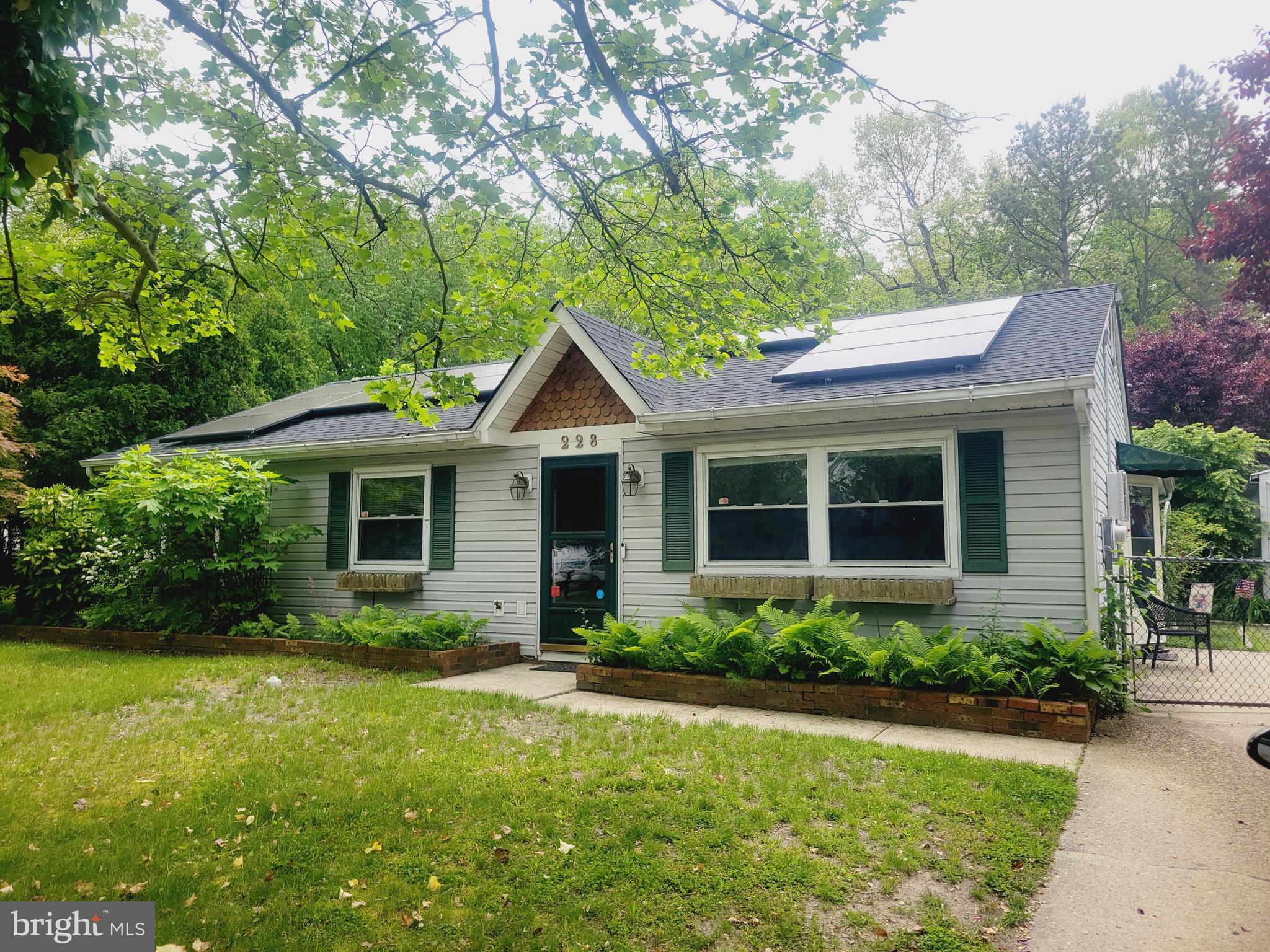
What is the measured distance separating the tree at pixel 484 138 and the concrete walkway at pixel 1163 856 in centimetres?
363

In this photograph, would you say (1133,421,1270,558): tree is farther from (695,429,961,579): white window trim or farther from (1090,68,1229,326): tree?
(1090,68,1229,326): tree

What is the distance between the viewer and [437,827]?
396 centimetres

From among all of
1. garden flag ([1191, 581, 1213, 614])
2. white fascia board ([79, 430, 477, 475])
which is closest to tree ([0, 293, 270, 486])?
white fascia board ([79, 430, 477, 475])

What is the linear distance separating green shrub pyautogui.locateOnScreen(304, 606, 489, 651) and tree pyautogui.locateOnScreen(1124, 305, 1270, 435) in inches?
660

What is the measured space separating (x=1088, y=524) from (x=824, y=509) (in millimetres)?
2324

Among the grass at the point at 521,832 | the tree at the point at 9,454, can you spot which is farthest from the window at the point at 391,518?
the tree at the point at 9,454

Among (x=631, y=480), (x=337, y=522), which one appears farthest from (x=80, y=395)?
(x=631, y=480)

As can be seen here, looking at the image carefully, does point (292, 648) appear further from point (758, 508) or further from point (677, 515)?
point (758, 508)

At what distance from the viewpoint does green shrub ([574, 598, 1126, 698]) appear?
236 inches

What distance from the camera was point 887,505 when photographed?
25.3 ft

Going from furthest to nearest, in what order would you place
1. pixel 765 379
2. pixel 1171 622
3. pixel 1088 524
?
1. pixel 1171 622
2. pixel 765 379
3. pixel 1088 524

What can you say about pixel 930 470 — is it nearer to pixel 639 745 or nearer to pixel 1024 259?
pixel 639 745

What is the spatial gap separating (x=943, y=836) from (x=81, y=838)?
4.18m

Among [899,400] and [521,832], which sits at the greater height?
[899,400]
